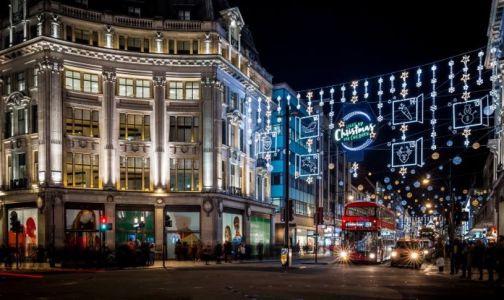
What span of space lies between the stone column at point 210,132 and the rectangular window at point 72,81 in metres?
10.0

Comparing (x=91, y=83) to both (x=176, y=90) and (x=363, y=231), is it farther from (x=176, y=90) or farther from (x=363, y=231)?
(x=363, y=231)

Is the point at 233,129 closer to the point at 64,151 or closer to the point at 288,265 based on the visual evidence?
the point at 64,151

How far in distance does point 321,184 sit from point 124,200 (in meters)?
42.6

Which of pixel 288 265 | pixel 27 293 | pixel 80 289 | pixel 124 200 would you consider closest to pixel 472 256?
pixel 288 265

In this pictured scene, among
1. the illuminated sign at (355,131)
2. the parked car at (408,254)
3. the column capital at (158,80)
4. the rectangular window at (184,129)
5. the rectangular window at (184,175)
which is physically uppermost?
the column capital at (158,80)

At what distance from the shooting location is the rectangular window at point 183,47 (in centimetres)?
4996

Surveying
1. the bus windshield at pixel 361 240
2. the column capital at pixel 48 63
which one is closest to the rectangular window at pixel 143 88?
the column capital at pixel 48 63

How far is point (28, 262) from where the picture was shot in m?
41.8

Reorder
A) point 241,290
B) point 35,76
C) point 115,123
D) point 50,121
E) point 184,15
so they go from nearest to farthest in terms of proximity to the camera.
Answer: point 241,290 → point 50,121 → point 35,76 → point 115,123 → point 184,15

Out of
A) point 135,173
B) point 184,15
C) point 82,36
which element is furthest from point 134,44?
point 135,173

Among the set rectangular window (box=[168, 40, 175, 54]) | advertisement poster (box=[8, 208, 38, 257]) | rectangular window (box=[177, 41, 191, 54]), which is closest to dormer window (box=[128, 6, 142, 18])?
rectangular window (box=[168, 40, 175, 54])

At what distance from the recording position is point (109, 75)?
47219 mm

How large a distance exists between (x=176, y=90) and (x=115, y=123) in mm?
5958

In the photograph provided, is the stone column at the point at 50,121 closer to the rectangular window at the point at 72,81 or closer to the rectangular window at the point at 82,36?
the rectangular window at the point at 72,81
